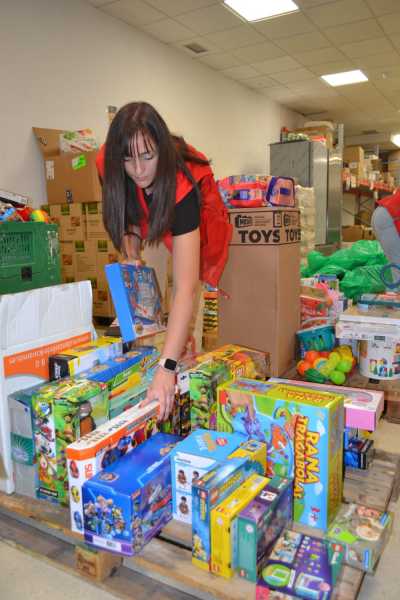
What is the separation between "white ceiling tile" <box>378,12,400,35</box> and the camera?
442 centimetres

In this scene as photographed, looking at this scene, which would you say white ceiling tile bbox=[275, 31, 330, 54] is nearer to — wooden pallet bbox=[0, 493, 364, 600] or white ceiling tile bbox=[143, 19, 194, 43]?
white ceiling tile bbox=[143, 19, 194, 43]

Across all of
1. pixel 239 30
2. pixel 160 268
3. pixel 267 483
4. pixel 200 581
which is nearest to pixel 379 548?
pixel 267 483

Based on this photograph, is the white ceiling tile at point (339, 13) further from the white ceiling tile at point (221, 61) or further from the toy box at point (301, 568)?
the toy box at point (301, 568)

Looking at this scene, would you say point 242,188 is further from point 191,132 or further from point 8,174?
point 191,132

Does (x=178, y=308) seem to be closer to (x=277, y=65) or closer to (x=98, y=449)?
(x=98, y=449)

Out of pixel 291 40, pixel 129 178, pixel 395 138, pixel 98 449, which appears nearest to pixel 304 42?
pixel 291 40

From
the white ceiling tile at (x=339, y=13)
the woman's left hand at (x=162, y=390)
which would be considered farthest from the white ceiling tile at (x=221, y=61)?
the woman's left hand at (x=162, y=390)

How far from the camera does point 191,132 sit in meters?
5.40

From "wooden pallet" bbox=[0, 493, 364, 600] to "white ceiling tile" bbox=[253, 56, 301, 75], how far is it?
5.48 m

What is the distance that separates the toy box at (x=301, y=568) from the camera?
2.77ft

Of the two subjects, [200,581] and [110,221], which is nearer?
[200,581]

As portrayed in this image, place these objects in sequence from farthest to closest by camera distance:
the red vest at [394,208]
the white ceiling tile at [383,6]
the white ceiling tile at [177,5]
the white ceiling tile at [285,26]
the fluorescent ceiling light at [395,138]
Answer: the fluorescent ceiling light at [395,138]
the white ceiling tile at [285,26]
the white ceiling tile at [383,6]
the white ceiling tile at [177,5]
the red vest at [394,208]

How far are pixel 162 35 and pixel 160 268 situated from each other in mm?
2697

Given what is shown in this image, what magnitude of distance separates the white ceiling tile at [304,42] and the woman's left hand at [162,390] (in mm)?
4642
